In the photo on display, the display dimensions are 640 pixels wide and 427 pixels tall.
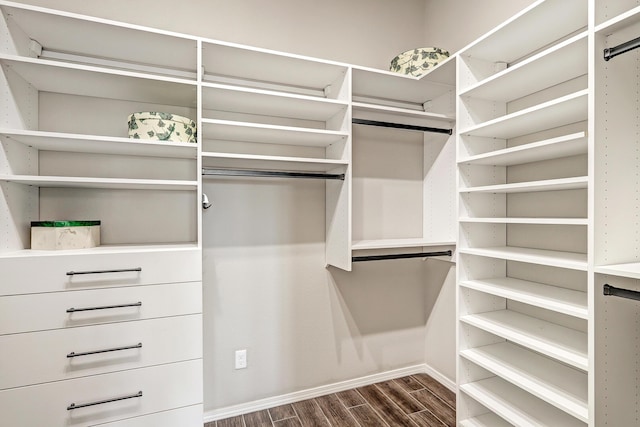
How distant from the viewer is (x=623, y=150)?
123cm

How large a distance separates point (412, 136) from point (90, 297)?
232 cm

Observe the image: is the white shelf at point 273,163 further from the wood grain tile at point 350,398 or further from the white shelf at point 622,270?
the wood grain tile at point 350,398

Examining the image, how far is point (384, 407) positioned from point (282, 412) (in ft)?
2.24

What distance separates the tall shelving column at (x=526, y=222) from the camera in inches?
54.7

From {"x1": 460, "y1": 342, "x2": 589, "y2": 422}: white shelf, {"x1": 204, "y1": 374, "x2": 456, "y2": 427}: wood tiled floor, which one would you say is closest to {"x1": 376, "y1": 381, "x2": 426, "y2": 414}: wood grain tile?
{"x1": 204, "y1": 374, "x2": 456, "y2": 427}: wood tiled floor

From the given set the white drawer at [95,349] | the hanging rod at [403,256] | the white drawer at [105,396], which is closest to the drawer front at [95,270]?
the white drawer at [95,349]

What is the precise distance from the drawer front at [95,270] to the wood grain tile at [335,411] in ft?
4.19

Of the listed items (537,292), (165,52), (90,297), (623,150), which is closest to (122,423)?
(90,297)

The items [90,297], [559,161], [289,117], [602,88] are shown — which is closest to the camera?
[602,88]

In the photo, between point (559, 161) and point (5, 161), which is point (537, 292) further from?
point (5, 161)

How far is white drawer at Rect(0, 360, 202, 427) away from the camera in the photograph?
1312 millimetres

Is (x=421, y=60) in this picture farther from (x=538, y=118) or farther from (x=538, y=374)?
(x=538, y=374)

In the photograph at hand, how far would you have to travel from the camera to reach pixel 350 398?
7.41 ft

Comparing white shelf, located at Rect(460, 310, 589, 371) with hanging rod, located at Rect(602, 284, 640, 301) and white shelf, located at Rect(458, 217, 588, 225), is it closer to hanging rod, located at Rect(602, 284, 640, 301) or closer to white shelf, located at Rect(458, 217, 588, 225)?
hanging rod, located at Rect(602, 284, 640, 301)
